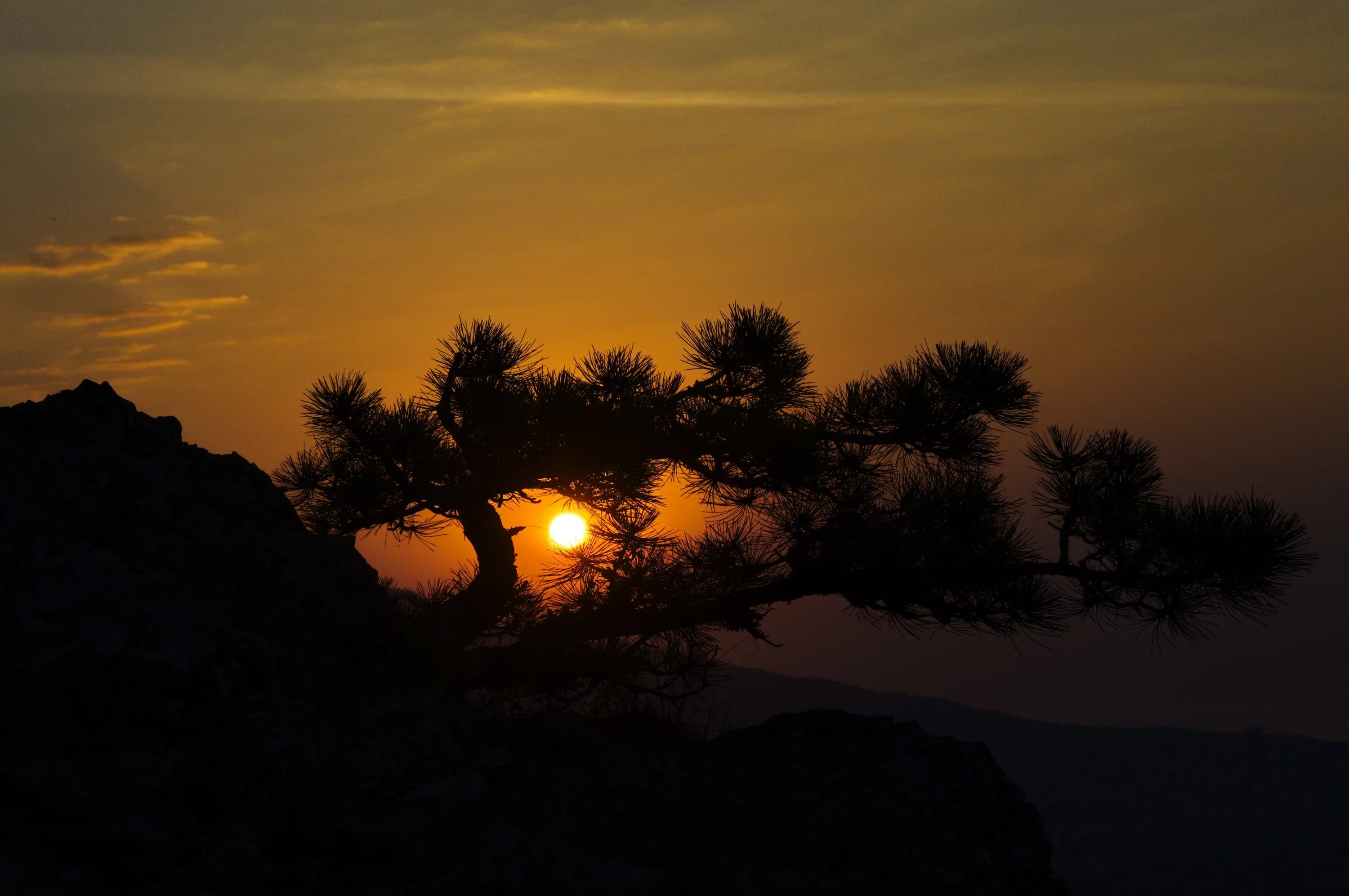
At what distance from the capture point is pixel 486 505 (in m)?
6.91

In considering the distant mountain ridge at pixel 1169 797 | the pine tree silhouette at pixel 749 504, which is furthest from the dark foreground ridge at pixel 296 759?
the distant mountain ridge at pixel 1169 797

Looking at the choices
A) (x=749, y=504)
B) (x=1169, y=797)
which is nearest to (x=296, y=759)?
(x=749, y=504)

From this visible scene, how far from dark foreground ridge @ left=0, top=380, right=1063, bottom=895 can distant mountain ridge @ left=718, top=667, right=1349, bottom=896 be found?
59.4 meters

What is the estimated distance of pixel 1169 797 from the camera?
261ft

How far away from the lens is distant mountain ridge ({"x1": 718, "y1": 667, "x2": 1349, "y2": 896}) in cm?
6625

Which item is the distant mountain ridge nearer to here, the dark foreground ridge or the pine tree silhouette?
the pine tree silhouette

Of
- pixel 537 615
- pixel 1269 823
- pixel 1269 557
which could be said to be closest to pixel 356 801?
pixel 537 615

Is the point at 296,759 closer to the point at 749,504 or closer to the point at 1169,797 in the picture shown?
the point at 749,504

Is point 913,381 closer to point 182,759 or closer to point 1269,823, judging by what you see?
point 182,759

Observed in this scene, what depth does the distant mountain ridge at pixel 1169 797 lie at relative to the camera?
217ft

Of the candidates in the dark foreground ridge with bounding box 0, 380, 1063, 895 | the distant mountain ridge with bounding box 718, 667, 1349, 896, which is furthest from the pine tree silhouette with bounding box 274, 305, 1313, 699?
the distant mountain ridge with bounding box 718, 667, 1349, 896

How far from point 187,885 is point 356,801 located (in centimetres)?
50

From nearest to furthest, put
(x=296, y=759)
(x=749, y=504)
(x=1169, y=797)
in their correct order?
1. (x=296, y=759)
2. (x=749, y=504)
3. (x=1169, y=797)

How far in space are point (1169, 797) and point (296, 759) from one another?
91.2 m
